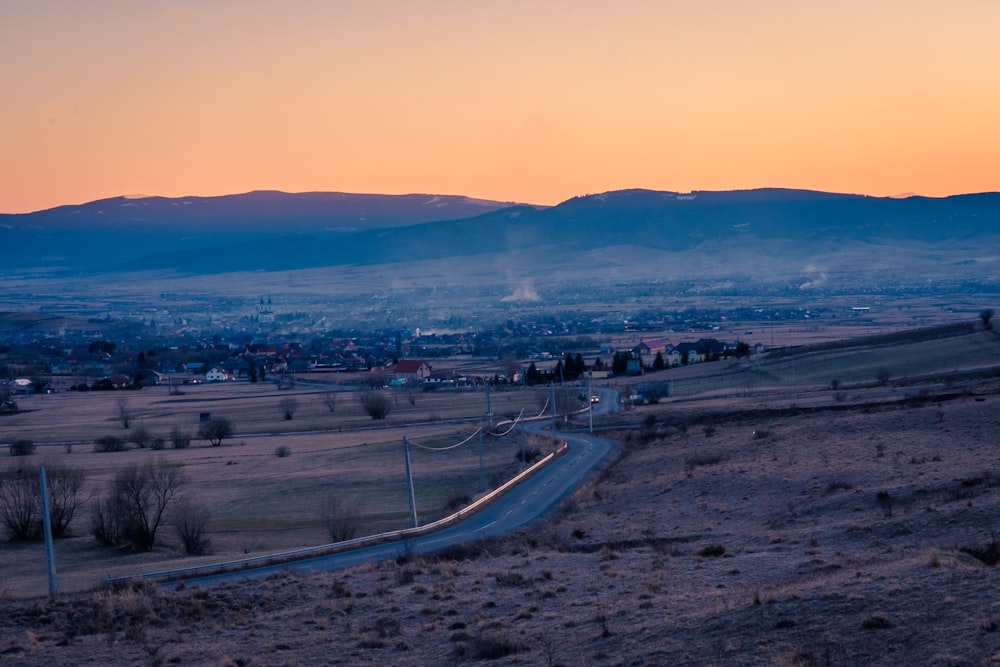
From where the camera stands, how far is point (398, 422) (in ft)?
233

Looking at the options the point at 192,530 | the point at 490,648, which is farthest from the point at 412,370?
the point at 490,648

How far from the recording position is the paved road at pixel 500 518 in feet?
80.7

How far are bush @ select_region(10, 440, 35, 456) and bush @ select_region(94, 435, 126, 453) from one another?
139 inches

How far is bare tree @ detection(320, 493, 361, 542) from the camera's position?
32034mm

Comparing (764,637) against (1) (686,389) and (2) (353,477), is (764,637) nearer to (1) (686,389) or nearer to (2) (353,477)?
(2) (353,477)

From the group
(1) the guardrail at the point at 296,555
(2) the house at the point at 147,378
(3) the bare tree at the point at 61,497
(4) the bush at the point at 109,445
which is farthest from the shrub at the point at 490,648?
(2) the house at the point at 147,378

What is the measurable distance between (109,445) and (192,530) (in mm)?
32145

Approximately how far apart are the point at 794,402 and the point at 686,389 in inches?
890

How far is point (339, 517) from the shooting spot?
115 ft

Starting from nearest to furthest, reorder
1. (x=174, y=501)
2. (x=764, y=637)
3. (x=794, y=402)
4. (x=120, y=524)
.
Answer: (x=764, y=637), (x=120, y=524), (x=174, y=501), (x=794, y=402)

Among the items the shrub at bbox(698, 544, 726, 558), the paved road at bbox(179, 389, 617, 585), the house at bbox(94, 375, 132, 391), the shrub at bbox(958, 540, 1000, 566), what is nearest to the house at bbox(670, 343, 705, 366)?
the house at bbox(94, 375, 132, 391)

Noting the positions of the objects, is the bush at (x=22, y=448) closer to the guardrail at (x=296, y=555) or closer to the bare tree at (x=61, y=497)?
the bare tree at (x=61, y=497)

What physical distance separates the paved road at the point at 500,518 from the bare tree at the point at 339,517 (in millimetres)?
3305

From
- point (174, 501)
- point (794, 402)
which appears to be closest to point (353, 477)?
point (174, 501)
